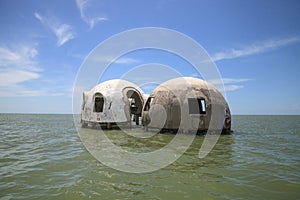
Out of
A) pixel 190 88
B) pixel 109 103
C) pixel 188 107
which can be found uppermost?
pixel 190 88

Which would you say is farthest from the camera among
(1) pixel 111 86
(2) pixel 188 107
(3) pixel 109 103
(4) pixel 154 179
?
(1) pixel 111 86

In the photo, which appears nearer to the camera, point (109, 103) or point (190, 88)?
point (190, 88)

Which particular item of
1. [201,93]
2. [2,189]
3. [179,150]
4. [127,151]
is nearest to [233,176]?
[179,150]

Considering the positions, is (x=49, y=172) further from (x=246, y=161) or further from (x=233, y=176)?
(x=246, y=161)

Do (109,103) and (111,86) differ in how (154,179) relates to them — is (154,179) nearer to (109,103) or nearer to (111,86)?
(109,103)

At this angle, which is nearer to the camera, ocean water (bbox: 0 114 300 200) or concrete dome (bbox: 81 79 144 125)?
ocean water (bbox: 0 114 300 200)

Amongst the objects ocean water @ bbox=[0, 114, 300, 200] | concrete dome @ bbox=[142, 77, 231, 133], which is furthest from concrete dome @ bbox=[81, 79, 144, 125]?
ocean water @ bbox=[0, 114, 300, 200]

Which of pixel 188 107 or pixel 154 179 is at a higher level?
pixel 188 107

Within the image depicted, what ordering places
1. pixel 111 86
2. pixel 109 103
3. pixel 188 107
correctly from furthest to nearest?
pixel 111 86 < pixel 109 103 < pixel 188 107

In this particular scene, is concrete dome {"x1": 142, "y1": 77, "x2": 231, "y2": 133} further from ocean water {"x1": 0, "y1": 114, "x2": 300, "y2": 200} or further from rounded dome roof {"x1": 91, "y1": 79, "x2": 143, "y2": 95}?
ocean water {"x1": 0, "y1": 114, "x2": 300, "y2": 200}

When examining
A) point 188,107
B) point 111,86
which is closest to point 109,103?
point 111,86

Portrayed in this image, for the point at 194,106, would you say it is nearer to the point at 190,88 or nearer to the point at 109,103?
the point at 190,88

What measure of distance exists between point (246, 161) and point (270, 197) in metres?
2.91

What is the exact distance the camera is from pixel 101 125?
15938 mm
